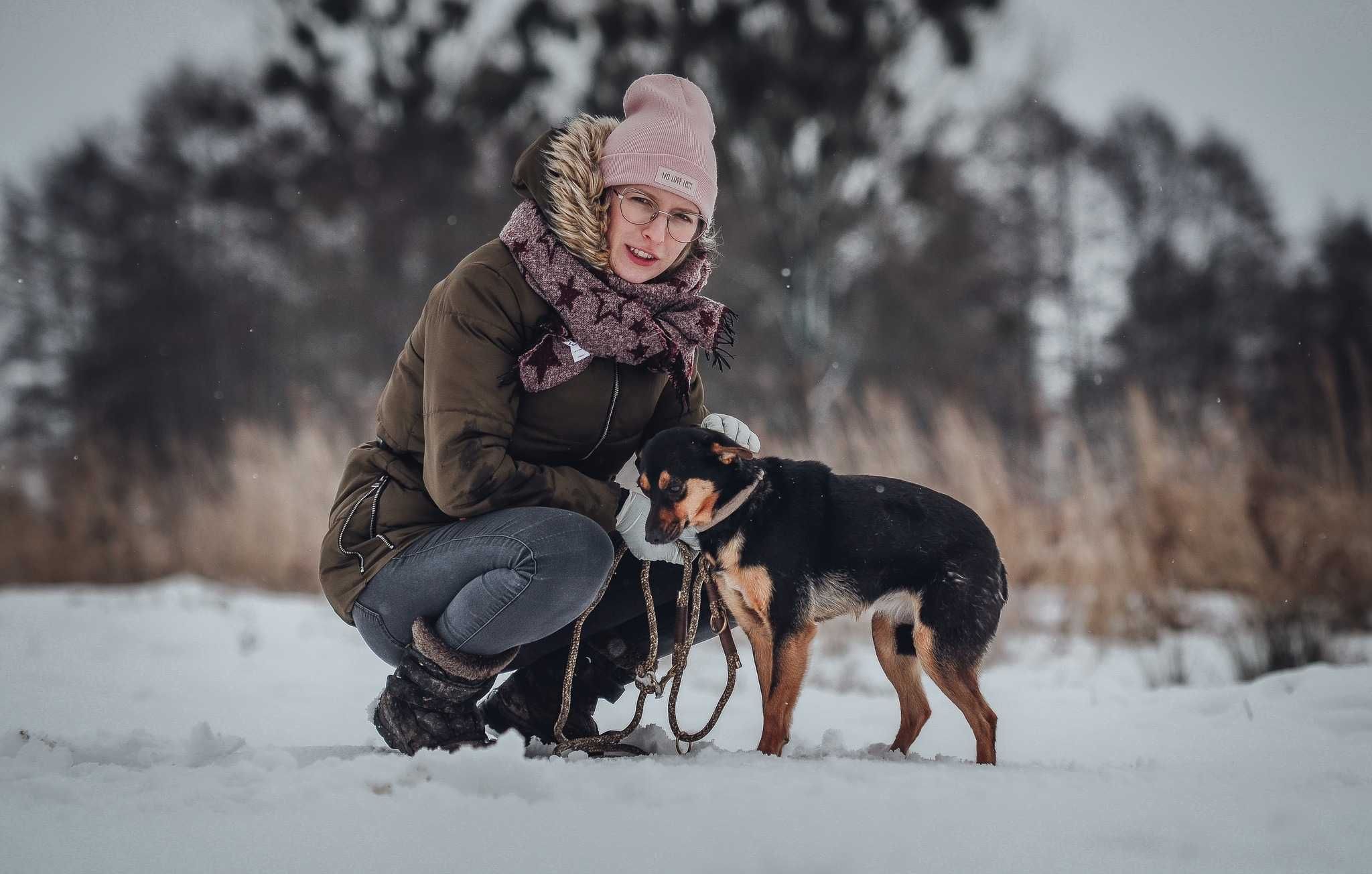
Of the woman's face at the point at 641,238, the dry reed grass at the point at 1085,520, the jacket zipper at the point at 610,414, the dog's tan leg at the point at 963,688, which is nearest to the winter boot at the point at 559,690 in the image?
the jacket zipper at the point at 610,414

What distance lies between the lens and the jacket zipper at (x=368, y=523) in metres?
2.56

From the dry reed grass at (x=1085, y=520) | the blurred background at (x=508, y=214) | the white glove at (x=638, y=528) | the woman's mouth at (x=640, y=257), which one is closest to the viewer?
the woman's mouth at (x=640, y=257)

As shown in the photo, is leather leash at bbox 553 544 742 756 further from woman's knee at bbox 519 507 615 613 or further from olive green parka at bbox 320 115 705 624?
olive green parka at bbox 320 115 705 624

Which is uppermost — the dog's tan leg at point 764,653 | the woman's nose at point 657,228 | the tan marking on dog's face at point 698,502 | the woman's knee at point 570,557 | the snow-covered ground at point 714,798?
the woman's nose at point 657,228

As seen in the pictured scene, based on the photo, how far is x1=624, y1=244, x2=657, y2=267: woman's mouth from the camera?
261 cm

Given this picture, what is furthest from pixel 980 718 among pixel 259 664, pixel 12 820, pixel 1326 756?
pixel 259 664

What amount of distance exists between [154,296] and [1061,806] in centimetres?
1633

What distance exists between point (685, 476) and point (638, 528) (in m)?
0.21

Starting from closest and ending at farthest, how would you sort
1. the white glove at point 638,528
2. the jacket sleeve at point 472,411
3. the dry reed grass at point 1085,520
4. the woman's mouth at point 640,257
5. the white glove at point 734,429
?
the jacket sleeve at point 472,411, the woman's mouth at point 640,257, the white glove at point 638,528, the white glove at point 734,429, the dry reed grass at point 1085,520

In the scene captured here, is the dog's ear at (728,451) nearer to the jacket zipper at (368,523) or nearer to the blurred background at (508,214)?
the jacket zipper at (368,523)

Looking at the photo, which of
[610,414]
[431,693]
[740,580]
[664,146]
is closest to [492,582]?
[431,693]

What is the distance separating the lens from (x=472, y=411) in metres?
2.38

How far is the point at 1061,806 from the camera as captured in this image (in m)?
1.98

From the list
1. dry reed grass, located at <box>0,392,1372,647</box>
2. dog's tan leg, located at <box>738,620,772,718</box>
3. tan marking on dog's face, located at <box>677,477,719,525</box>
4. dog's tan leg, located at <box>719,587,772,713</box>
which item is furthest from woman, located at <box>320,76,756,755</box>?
dry reed grass, located at <box>0,392,1372,647</box>
